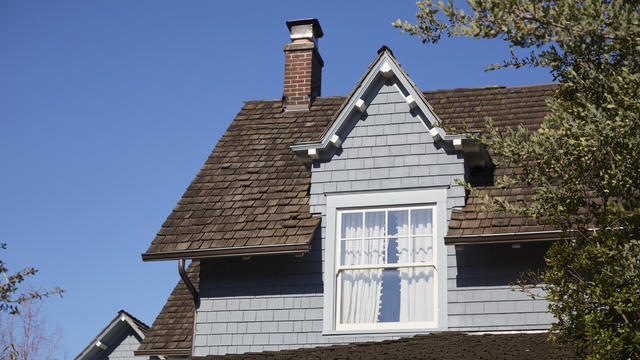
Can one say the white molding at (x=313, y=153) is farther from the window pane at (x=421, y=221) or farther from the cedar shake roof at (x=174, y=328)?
the cedar shake roof at (x=174, y=328)

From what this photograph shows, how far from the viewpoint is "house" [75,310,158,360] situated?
24.3 m

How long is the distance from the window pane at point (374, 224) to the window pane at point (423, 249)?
61cm

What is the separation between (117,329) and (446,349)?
52.5 feet

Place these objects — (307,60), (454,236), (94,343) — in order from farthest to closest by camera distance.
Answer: (94,343) → (307,60) → (454,236)

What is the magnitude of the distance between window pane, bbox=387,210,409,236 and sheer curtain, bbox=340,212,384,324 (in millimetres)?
157

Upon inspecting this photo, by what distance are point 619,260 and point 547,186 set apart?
1223mm

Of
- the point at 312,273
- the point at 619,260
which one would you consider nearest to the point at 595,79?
the point at 619,260

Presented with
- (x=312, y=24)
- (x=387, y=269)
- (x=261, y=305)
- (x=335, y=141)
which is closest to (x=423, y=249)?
(x=387, y=269)

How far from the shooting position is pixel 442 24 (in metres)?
9.27

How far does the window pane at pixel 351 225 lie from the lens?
13742 millimetres

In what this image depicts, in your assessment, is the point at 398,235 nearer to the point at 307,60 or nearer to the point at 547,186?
the point at 547,186

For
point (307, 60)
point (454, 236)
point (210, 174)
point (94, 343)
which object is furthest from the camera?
point (94, 343)

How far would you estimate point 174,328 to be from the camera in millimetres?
15602

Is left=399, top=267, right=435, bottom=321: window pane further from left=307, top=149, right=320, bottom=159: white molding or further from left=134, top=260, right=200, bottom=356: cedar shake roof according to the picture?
left=134, top=260, right=200, bottom=356: cedar shake roof
